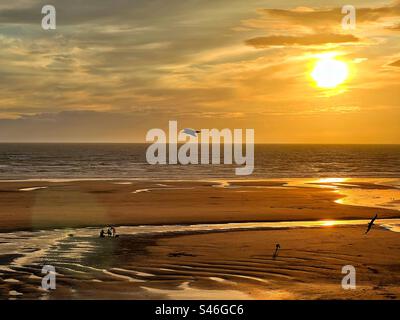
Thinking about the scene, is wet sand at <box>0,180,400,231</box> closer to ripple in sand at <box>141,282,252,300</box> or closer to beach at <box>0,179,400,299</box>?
beach at <box>0,179,400,299</box>

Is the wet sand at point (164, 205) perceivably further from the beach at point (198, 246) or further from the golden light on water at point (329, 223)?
the golden light on water at point (329, 223)

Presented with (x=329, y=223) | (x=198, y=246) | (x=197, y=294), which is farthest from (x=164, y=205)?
(x=197, y=294)

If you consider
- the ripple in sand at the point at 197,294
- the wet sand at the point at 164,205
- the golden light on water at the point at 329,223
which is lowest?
the ripple in sand at the point at 197,294

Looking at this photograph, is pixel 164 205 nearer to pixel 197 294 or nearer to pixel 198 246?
pixel 198 246

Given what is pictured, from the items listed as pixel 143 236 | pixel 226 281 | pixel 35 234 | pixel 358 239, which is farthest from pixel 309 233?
pixel 35 234

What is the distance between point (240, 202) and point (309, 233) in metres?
16.4

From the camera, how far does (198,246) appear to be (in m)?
28.7

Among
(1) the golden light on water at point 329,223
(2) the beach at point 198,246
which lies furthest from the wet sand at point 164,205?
(1) the golden light on water at point 329,223

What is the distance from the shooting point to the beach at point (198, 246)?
2055cm

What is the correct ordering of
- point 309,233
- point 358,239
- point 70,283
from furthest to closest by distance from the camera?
point 309,233 < point 358,239 < point 70,283
